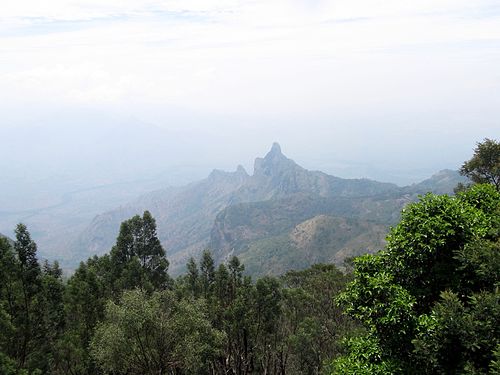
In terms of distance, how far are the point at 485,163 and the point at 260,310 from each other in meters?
30.5

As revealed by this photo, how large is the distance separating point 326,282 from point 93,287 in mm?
29507

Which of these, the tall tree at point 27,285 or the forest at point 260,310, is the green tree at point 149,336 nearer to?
the forest at point 260,310

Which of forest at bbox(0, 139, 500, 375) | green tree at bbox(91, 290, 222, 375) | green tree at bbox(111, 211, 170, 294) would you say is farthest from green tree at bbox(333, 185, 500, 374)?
green tree at bbox(111, 211, 170, 294)

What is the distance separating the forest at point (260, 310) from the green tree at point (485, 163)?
22.1 metres

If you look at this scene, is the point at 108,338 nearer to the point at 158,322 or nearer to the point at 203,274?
the point at 158,322

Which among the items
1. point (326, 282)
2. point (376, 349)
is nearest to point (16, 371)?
point (376, 349)

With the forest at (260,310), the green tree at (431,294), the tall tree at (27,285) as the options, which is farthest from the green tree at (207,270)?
the green tree at (431,294)

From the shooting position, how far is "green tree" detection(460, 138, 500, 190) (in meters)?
44.8

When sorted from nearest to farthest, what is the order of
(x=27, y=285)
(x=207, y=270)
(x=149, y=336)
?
(x=149, y=336), (x=27, y=285), (x=207, y=270)

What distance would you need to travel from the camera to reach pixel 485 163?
45688mm

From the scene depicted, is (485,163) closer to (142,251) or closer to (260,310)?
(260,310)

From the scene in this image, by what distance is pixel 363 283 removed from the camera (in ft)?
49.4

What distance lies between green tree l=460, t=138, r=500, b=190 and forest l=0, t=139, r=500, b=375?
22.1 m

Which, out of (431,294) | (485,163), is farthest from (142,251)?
(485,163)
